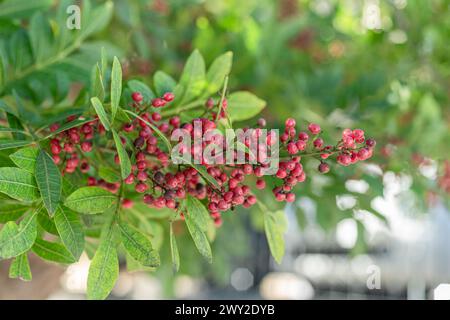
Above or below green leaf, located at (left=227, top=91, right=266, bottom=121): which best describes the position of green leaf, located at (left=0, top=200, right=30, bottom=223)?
below

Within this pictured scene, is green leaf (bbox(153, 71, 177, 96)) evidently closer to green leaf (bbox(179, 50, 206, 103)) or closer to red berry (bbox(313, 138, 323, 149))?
green leaf (bbox(179, 50, 206, 103))

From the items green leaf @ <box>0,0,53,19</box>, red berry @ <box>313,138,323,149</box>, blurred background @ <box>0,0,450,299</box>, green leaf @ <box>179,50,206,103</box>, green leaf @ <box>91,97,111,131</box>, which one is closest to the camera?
green leaf @ <box>91,97,111,131</box>

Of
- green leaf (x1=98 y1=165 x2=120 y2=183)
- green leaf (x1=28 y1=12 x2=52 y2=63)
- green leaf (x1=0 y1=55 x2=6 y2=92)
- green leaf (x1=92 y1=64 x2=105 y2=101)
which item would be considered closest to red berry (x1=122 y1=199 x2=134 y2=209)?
green leaf (x1=98 y1=165 x2=120 y2=183)

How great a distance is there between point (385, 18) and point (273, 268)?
2.23 m

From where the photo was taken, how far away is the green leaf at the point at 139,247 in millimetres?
647

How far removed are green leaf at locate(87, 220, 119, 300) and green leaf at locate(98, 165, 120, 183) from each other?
0.28ft

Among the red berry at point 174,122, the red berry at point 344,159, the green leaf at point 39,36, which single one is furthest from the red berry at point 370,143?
the green leaf at point 39,36

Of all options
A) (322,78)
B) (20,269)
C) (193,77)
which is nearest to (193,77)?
(193,77)

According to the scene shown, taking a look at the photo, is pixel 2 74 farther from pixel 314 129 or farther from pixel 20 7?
pixel 314 129

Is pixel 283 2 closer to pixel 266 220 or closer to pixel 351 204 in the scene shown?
pixel 351 204

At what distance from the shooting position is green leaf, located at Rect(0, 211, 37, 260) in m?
0.60
